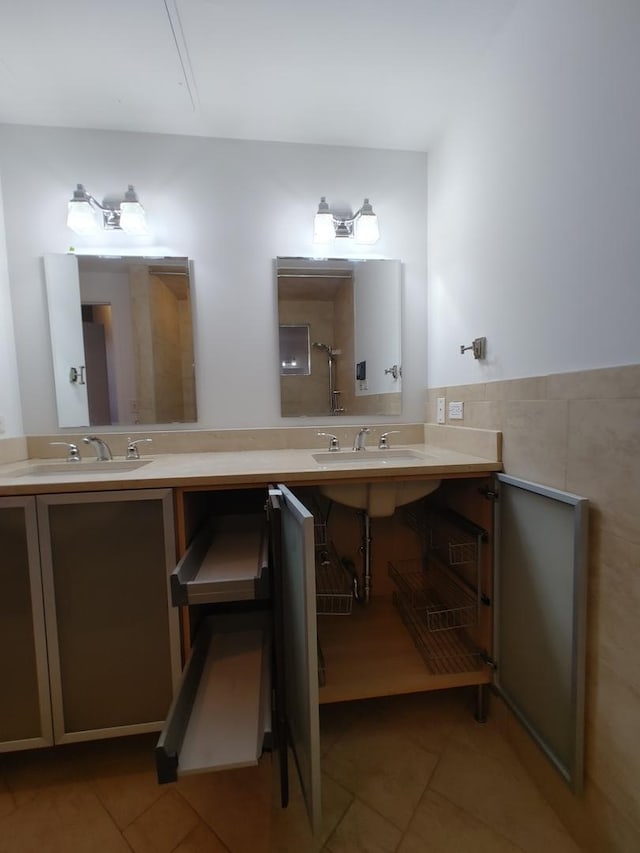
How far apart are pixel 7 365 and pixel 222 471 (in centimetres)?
118

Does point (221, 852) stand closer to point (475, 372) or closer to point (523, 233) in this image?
point (475, 372)

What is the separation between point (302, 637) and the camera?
851 millimetres

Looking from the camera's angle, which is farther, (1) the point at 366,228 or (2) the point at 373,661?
(1) the point at 366,228

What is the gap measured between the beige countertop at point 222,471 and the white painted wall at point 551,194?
1.30 feet

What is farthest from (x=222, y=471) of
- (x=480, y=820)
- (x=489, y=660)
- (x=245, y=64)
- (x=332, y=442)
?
(x=245, y=64)

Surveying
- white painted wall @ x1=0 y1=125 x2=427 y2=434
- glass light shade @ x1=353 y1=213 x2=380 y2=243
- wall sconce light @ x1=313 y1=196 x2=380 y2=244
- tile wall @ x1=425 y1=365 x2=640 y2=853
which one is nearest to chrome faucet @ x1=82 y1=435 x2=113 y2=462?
white painted wall @ x1=0 y1=125 x2=427 y2=434

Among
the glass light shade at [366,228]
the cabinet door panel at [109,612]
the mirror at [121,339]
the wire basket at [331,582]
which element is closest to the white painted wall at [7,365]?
the mirror at [121,339]

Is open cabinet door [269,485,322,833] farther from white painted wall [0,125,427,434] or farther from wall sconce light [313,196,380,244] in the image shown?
wall sconce light [313,196,380,244]

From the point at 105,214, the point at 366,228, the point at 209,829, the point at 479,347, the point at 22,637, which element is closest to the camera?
the point at 209,829

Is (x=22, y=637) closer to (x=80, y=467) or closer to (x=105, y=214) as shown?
(x=80, y=467)

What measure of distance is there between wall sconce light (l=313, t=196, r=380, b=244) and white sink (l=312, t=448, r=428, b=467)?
1032 mm

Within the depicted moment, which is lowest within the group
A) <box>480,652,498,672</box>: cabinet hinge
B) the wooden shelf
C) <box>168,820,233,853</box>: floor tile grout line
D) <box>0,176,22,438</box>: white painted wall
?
<box>168,820,233,853</box>: floor tile grout line

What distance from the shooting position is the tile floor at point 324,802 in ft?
3.29

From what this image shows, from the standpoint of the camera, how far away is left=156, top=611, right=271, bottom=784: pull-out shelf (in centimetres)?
86
